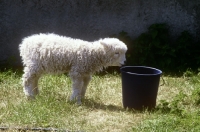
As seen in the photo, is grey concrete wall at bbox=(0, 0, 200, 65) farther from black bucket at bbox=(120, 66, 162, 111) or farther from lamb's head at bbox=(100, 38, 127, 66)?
black bucket at bbox=(120, 66, 162, 111)

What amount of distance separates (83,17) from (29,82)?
2.69 meters

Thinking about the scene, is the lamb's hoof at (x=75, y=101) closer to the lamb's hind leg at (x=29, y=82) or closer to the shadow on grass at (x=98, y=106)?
the shadow on grass at (x=98, y=106)

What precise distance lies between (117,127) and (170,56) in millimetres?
3452

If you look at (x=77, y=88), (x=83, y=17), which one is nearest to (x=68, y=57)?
(x=77, y=88)

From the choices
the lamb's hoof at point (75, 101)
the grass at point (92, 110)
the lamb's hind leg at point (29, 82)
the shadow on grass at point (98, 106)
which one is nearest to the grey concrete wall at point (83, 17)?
the grass at point (92, 110)

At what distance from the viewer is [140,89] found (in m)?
5.60

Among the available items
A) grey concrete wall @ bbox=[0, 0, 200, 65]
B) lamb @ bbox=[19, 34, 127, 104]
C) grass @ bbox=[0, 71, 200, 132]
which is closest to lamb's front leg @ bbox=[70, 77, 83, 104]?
lamb @ bbox=[19, 34, 127, 104]

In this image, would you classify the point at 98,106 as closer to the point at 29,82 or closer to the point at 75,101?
the point at 75,101

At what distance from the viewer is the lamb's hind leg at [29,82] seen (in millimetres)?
5840

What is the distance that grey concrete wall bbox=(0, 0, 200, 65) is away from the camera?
8.14 m

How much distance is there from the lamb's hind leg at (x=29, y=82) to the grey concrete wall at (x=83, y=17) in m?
2.24

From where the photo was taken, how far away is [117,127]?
508 centimetres

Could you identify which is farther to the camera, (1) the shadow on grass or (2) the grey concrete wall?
(2) the grey concrete wall

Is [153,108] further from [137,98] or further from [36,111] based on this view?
[36,111]
